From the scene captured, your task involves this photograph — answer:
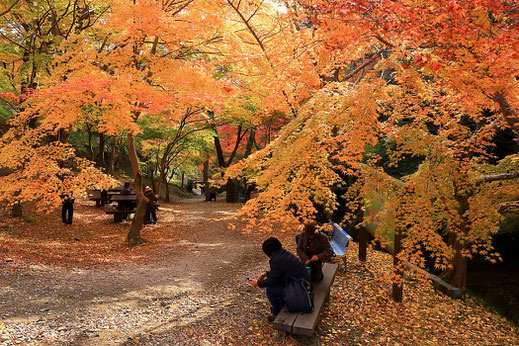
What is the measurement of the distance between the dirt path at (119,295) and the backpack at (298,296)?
5.54 feet

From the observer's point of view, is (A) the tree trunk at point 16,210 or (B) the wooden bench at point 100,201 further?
(B) the wooden bench at point 100,201

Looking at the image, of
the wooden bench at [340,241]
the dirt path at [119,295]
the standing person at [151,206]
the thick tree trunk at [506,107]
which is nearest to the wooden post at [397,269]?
the wooden bench at [340,241]

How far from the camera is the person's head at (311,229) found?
16.9 feet

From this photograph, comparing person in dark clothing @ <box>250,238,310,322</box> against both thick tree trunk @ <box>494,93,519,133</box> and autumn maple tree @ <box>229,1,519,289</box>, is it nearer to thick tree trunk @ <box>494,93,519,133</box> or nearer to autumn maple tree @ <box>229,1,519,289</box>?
autumn maple tree @ <box>229,1,519,289</box>

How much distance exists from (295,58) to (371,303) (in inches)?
205

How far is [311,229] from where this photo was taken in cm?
523

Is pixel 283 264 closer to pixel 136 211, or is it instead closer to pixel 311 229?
pixel 311 229

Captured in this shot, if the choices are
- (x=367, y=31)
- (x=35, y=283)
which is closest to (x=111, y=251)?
(x=35, y=283)

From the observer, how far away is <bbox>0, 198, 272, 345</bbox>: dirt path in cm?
421

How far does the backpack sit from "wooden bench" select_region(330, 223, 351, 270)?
2.65 meters

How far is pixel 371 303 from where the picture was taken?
6.18m

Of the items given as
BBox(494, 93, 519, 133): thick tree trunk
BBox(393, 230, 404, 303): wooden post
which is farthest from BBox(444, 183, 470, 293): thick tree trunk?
BBox(494, 93, 519, 133): thick tree trunk

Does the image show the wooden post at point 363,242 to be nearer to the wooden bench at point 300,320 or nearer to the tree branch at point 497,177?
the tree branch at point 497,177

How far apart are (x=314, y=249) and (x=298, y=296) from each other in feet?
4.12
